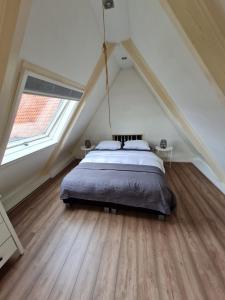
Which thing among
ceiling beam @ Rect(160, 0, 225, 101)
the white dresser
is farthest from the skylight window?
ceiling beam @ Rect(160, 0, 225, 101)

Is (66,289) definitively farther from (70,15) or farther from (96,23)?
(96,23)

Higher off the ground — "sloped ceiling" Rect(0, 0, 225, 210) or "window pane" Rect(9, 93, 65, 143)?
"sloped ceiling" Rect(0, 0, 225, 210)

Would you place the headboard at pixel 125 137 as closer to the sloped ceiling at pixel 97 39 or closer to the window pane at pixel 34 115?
the window pane at pixel 34 115

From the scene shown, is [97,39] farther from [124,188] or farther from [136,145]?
[136,145]

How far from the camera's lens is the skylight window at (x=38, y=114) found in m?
1.46

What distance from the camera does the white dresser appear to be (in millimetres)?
1467

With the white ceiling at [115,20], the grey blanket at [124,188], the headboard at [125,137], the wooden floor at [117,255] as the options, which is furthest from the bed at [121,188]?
the white ceiling at [115,20]

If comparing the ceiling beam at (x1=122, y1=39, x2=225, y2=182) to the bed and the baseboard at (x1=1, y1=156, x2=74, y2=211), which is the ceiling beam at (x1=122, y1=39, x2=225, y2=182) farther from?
the baseboard at (x1=1, y1=156, x2=74, y2=211)

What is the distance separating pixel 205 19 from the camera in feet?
2.26

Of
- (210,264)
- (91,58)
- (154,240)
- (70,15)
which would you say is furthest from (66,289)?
(91,58)

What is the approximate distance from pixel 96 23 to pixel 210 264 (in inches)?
106

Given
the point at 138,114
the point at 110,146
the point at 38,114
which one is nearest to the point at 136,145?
the point at 110,146

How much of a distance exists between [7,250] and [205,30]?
7.29 feet

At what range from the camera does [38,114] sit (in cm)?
227
